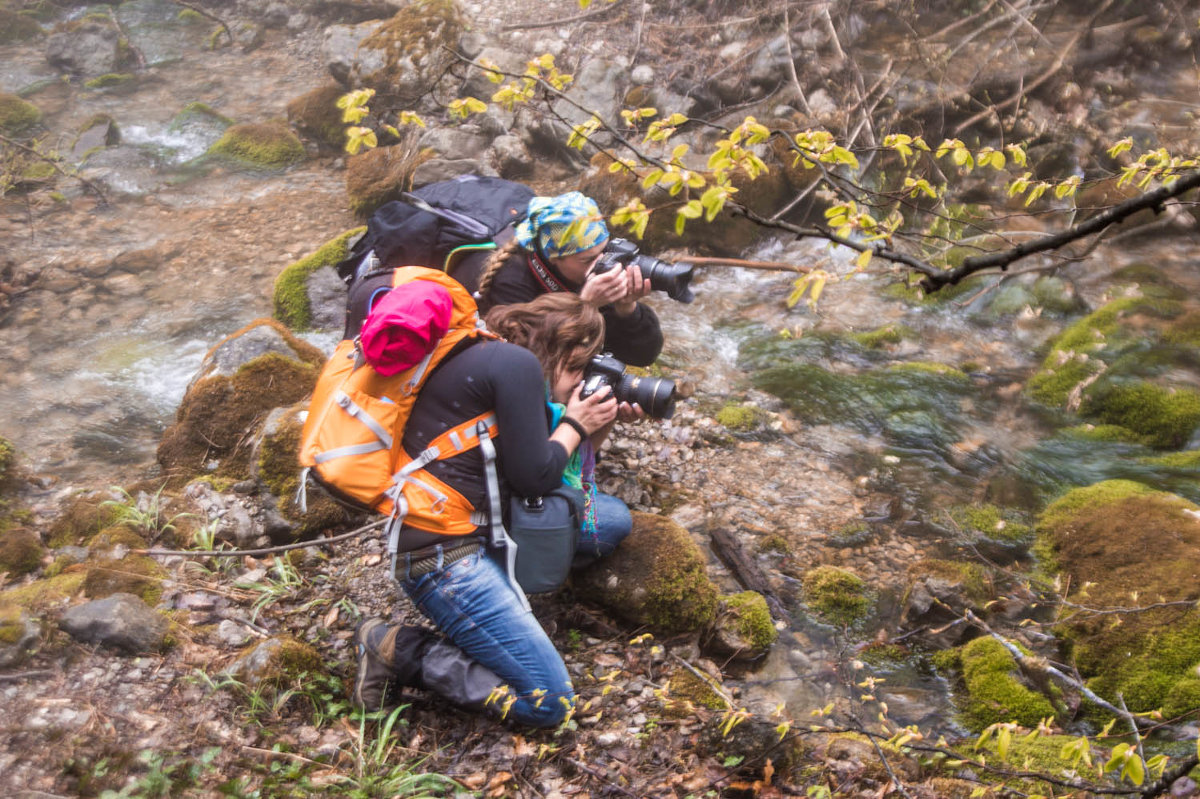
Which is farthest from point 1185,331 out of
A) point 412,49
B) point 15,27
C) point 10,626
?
point 15,27

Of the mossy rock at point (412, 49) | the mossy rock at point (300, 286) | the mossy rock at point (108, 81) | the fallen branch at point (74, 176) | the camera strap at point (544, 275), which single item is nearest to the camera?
the camera strap at point (544, 275)

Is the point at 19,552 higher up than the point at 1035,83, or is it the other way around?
the point at 1035,83

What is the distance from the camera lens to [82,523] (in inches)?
191

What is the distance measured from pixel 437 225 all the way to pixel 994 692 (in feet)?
11.3

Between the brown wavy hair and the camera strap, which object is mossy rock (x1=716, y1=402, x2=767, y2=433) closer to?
the camera strap

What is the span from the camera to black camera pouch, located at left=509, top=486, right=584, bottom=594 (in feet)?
11.7

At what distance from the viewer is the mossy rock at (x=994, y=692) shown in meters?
3.78

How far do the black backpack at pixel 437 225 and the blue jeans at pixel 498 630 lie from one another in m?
1.41

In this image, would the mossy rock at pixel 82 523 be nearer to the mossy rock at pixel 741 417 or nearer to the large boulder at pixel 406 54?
the mossy rock at pixel 741 417

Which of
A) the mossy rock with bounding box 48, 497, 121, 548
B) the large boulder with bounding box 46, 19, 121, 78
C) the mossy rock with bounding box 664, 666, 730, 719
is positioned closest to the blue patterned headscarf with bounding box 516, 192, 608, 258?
the mossy rock with bounding box 664, 666, 730, 719

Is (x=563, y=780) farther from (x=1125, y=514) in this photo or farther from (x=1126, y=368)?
(x=1126, y=368)

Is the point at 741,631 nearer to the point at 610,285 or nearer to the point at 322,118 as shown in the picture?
the point at 610,285

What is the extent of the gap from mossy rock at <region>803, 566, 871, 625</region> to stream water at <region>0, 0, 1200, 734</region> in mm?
181

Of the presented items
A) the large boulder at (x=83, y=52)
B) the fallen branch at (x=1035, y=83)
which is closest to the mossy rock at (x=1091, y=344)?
the fallen branch at (x=1035, y=83)
